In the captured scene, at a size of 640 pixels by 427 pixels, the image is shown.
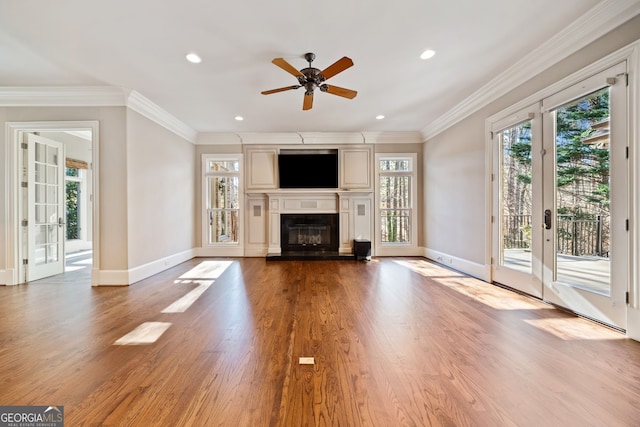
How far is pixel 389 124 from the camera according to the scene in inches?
214

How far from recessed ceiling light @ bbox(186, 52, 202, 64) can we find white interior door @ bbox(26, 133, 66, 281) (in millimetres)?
3011

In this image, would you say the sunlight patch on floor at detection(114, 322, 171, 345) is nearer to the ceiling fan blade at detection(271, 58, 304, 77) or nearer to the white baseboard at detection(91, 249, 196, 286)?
the white baseboard at detection(91, 249, 196, 286)

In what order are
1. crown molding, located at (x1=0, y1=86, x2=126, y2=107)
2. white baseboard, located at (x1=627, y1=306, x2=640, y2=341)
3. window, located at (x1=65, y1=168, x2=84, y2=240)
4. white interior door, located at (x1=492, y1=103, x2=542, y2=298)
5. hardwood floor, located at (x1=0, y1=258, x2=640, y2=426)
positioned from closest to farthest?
hardwood floor, located at (x1=0, y1=258, x2=640, y2=426)
white baseboard, located at (x1=627, y1=306, x2=640, y2=341)
white interior door, located at (x1=492, y1=103, x2=542, y2=298)
crown molding, located at (x1=0, y1=86, x2=126, y2=107)
window, located at (x1=65, y1=168, x2=84, y2=240)

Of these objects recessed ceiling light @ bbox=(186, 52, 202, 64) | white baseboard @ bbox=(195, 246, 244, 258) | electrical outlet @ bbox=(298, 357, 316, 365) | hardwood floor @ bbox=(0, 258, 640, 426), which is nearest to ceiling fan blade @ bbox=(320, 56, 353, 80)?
recessed ceiling light @ bbox=(186, 52, 202, 64)

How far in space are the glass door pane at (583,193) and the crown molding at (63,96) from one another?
17.8 ft

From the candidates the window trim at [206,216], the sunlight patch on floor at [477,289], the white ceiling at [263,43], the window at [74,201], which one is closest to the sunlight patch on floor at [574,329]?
the sunlight patch on floor at [477,289]

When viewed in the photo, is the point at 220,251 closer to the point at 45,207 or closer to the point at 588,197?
the point at 45,207

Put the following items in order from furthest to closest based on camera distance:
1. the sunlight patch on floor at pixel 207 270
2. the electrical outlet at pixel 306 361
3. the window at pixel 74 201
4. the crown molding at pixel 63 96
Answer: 1. the window at pixel 74 201
2. the sunlight patch on floor at pixel 207 270
3. the crown molding at pixel 63 96
4. the electrical outlet at pixel 306 361

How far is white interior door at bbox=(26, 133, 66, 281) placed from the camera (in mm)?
3953

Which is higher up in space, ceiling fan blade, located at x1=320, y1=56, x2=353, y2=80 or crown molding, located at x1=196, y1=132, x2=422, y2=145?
crown molding, located at x1=196, y1=132, x2=422, y2=145

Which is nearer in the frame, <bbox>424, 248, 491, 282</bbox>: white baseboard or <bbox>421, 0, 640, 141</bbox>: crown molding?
<bbox>421, 0, 640, 141</bbox>: crown molding

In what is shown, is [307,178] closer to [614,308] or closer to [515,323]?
[515,323]

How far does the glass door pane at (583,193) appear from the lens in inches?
95.0

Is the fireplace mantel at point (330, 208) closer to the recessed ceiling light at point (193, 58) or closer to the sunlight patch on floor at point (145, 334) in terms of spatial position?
the recessed ceiling light at point (193, 58)
